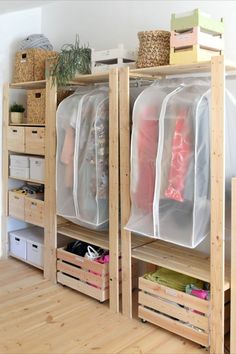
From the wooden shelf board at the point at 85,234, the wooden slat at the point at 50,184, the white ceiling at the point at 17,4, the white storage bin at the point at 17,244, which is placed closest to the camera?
the wooden shelf board at the point at 85,234

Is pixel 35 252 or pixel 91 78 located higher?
pixel 91 78

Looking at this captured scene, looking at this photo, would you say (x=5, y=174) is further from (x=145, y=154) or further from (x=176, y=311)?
(x=176, y=311)

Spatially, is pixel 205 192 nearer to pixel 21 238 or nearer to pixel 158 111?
pixel 158 111

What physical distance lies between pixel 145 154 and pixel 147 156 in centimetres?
2

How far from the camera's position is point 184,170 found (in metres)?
2.39

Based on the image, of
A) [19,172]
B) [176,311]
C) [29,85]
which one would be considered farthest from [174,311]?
[29,85]

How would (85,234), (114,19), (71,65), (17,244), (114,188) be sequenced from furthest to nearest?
(17,244) < (114,19) < (85,234) < (71,65) < (114,188)

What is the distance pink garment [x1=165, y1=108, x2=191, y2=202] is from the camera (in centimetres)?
239

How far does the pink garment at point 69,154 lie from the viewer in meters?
3.13

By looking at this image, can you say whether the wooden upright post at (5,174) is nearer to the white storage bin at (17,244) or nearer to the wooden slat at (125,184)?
the white storage bin at (17,244)

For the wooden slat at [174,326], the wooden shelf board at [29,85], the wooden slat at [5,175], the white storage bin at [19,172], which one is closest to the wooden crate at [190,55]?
the wooden shelf board at [29,85]

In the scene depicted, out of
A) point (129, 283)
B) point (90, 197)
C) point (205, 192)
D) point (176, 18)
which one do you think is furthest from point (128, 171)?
point (176, 18)

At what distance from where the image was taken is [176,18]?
2.48m

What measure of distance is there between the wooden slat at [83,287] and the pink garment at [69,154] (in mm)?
746
